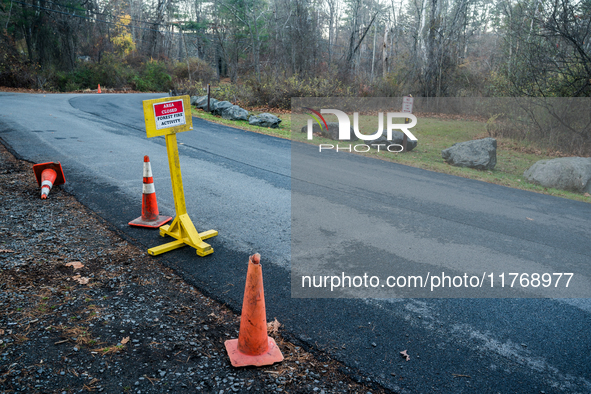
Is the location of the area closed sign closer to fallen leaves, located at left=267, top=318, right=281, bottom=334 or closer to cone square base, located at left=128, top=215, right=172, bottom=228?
cone square base, located at left=128, top=215, right=172, bottom=228

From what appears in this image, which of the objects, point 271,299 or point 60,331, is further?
point 271,299

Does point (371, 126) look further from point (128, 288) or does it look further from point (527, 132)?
point (128, 288)

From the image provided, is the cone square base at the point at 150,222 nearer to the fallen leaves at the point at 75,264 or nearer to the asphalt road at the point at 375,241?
the asphalt road at the point at 375,241

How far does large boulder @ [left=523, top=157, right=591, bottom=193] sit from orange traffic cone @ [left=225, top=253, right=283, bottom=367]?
10.1 meters

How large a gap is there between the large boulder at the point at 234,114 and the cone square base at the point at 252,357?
1650 centimetres

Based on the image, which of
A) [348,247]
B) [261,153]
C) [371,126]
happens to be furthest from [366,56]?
[348,247]

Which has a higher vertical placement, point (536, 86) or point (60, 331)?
point (536, 86)

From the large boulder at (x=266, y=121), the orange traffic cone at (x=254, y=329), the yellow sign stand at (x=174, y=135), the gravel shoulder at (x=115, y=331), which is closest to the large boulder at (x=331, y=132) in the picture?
the large boulder at (x=266, y=121)

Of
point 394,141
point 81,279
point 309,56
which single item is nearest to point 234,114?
point 394,141

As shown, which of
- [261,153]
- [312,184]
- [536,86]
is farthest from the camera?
[536,86]

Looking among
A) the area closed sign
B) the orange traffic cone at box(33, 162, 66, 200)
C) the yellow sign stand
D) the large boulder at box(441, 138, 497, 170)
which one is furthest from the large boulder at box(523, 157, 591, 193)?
the orange traffic cone at box(33, 162, 66, 200)

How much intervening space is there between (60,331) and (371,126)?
18.3 meters

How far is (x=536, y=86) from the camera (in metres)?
16.2

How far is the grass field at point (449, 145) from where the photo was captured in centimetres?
1085
